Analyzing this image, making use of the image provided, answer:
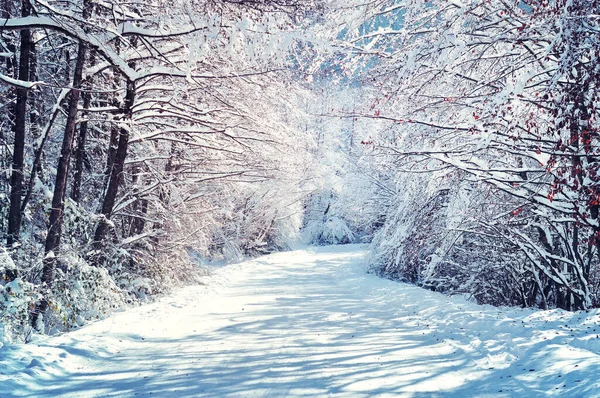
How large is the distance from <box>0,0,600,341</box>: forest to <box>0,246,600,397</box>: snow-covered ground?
1.39 m

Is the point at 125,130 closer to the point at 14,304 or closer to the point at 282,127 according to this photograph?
the point at 282,127

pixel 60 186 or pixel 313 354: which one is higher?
pixel 60 186

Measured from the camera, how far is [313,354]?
18.8 ft

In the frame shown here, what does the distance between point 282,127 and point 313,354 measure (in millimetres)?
7042

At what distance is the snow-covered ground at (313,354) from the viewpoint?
4426mm

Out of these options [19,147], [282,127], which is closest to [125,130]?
[19,147]

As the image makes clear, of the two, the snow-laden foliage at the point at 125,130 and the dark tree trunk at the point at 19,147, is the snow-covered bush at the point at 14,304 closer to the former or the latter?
the snow-laden foliage at the point at 125,130

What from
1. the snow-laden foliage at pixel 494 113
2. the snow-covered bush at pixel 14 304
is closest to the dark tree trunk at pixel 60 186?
the snow-covered bush at pixel 14 304

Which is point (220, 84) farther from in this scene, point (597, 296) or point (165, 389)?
point (597, 296)

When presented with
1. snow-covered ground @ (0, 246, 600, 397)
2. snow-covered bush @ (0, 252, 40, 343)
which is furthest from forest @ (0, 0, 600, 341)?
snow-covered ground @ (0, 246, 600, 397)

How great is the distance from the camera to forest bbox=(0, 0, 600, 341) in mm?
6324

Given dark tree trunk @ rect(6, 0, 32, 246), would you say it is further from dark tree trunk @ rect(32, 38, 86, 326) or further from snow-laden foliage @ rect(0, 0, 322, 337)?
dark tree trunk @ rect(32, 38, 86, 326)

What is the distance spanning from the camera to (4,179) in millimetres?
9492

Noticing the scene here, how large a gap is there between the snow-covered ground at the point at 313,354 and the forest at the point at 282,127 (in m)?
1.39
